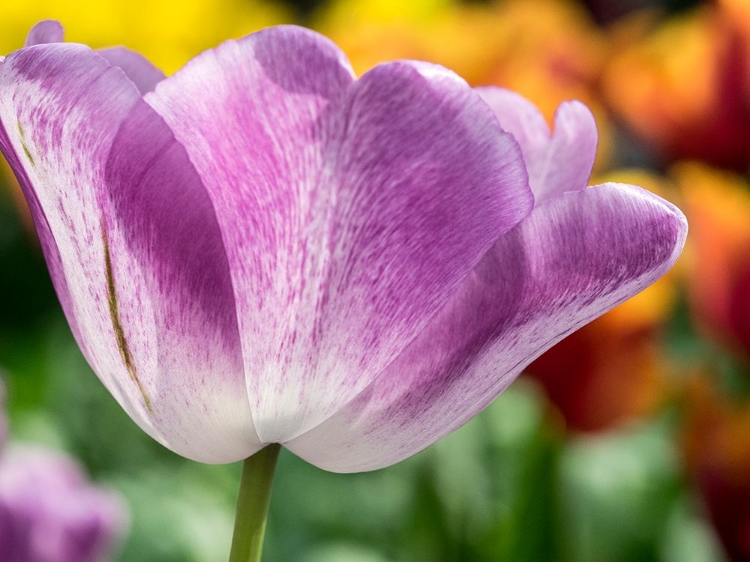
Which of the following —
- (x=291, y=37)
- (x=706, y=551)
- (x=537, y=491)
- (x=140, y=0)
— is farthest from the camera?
(x=140, y=0)

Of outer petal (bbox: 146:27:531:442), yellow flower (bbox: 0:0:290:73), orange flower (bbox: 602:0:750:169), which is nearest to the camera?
outer petal (bbox: 146:27:531:442)

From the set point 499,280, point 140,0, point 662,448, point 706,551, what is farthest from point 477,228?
point 140,0

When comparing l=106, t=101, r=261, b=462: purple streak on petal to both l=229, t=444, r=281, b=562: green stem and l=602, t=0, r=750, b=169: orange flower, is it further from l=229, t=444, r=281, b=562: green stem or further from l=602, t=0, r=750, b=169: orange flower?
l=602, t=0, r=750, b=169: orange flower

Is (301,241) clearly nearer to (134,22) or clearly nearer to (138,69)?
(138,69)

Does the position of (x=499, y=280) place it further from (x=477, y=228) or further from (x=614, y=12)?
(x=614, y=12)

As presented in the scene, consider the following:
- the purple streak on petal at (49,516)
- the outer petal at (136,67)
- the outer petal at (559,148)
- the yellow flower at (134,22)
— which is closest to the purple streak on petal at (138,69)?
the outer petal at (136,67)

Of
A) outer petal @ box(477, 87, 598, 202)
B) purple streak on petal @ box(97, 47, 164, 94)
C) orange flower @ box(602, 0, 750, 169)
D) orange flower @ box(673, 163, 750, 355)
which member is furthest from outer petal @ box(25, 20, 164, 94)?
orange flower @ box(602, 0, 750, 169)

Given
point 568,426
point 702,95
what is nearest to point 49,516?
point 568,426
